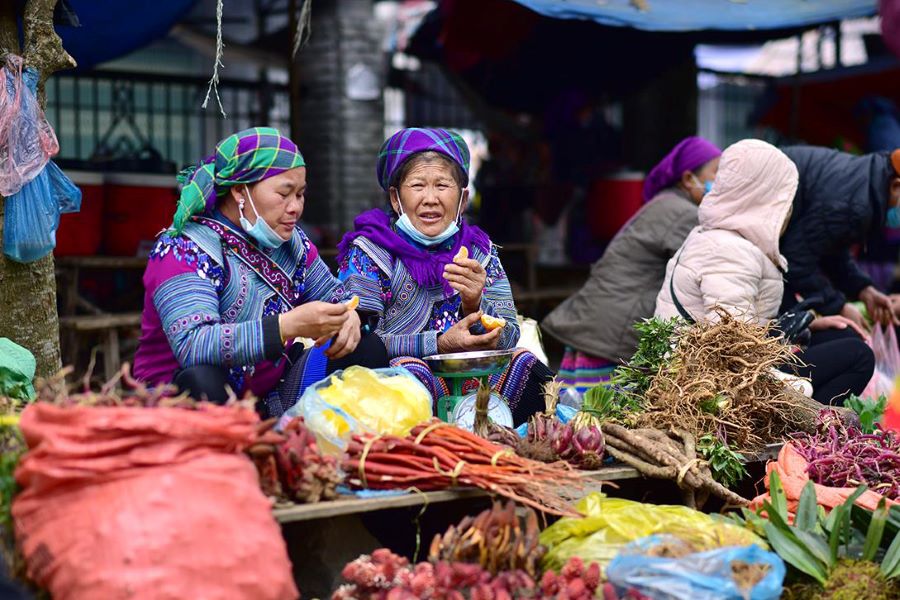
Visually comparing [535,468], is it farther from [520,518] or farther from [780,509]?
[780,509]

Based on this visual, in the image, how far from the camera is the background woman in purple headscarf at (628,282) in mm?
5062

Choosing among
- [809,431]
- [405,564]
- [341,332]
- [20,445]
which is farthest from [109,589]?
[809,431]

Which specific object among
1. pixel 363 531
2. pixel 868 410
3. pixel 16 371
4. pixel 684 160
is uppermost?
pixel 684 160

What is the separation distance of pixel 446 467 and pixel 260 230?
103 centimetres

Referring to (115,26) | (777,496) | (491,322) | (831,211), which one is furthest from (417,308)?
(115,26)

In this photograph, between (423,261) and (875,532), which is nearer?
(875,532)

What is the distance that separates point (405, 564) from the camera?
2842 millimetres

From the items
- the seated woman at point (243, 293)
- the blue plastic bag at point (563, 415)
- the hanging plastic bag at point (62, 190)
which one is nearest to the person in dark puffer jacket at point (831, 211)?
the blue plastic bag at point (563, 415)

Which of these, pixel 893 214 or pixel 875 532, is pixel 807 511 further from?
pixel 893 214

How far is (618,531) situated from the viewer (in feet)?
Result: 9.75

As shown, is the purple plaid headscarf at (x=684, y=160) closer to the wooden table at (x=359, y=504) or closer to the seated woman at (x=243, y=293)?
the seated woman at (x=243, y=293)

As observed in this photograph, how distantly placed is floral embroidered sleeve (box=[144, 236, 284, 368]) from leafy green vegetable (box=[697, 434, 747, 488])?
4.74 feet

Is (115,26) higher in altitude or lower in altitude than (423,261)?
higher

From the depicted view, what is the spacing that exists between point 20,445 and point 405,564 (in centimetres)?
102
